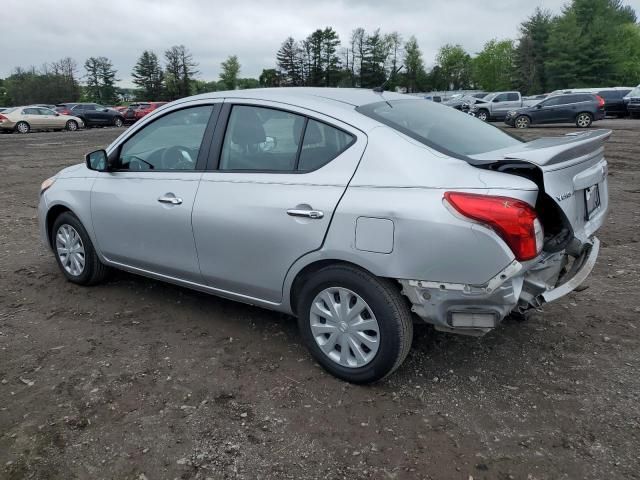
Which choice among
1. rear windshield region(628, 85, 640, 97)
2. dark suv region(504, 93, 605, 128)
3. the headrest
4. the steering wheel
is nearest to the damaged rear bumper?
the headrest

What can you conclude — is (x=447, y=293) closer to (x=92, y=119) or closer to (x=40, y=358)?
(x=40, y=358)

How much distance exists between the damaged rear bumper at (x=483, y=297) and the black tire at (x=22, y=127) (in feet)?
103

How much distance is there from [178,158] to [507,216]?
7.73 feet

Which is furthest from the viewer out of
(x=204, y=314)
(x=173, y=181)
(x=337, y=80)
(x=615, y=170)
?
(x=337, y=80)

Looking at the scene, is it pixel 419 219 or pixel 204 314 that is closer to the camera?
pixel 419 219

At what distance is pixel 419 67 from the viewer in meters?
91.2

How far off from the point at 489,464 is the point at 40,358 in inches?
112

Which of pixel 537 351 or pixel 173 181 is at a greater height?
pixel 173 181

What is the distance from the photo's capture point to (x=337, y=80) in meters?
88.4

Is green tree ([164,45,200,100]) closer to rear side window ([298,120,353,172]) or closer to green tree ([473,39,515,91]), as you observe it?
green tree ([473,39,515,91])

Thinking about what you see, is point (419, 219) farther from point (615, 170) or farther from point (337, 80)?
point (337, 80)

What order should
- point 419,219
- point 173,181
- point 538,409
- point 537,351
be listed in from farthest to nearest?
point 173,181
point 537,351
point 538,409
point 419,219

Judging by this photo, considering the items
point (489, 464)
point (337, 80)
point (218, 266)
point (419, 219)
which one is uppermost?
point (337, 80)

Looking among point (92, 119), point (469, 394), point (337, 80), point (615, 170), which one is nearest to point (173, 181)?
point (469, 394)
